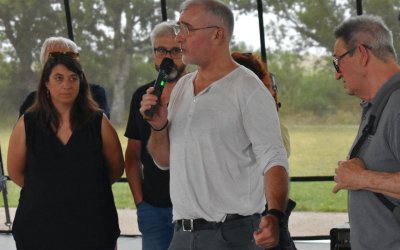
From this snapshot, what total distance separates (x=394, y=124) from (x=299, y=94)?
5.79 meters

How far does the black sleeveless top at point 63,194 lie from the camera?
3.62 m

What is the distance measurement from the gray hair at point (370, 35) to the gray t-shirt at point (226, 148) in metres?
0.39

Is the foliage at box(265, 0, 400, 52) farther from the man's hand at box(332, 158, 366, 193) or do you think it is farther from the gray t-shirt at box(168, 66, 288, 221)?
the man's hand at box(332, 158, 366, 193)

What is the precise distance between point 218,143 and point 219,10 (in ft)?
1.65

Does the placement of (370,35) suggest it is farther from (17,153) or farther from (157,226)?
(17,153)

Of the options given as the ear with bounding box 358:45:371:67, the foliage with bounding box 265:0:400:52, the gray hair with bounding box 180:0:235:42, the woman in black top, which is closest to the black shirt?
the woman in black top

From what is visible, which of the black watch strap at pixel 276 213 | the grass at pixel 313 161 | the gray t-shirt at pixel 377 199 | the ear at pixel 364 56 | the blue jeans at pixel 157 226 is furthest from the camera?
the grass at pixel 313 161

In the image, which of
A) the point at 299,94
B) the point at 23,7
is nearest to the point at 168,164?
the point at 299,94

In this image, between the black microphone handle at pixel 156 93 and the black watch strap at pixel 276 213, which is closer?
the black watch strap at pixel 276 213

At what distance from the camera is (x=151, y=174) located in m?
3.87

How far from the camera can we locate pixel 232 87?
2.90 meters

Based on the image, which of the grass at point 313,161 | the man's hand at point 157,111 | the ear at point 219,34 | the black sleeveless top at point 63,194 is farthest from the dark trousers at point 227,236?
the grass at point 313,161

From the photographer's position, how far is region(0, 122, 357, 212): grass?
843cm

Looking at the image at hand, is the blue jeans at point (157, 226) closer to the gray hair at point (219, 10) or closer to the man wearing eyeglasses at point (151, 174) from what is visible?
the man wearing eyeglasses at point (151, 174)
